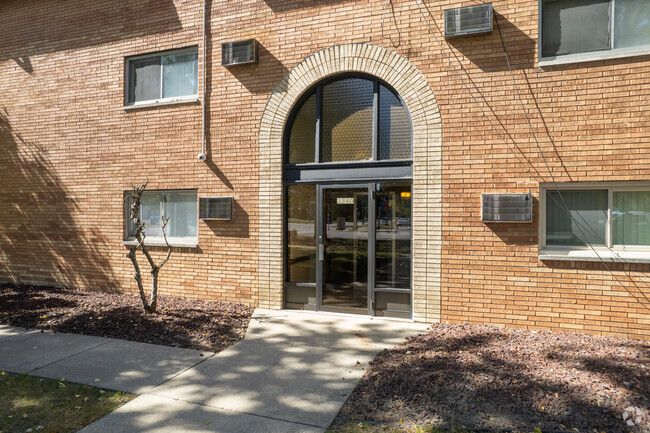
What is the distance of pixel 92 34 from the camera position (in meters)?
8.38

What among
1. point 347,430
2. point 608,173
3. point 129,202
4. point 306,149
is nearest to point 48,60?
point 129,202

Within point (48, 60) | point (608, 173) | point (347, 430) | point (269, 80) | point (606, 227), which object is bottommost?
point (347, 430)

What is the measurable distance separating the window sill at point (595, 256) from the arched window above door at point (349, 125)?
2496 millimetres

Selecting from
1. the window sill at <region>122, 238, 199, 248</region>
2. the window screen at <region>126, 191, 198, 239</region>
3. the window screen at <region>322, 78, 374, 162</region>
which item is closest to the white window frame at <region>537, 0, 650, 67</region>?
the window screen at <region>322, 78, 374, 162</region>

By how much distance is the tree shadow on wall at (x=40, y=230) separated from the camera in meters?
8.43

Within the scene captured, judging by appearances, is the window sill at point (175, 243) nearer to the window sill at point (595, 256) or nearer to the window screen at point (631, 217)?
the window sill at point (595, 256)

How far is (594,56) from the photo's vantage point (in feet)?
17.9

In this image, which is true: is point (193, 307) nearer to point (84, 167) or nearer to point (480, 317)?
point (84, 167)

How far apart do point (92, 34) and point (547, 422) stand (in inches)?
401

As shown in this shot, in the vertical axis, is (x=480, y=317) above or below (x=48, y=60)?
Answer: below

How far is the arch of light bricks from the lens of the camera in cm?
609

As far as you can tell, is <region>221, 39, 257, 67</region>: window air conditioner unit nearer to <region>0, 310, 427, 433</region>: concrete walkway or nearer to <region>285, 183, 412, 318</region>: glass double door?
<region>285, 183, 412, 318</region>: glass double door

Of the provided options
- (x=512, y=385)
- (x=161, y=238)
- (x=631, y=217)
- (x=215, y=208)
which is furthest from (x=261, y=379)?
(x=631, y=217)

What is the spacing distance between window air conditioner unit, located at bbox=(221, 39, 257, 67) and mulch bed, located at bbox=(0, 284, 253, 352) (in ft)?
14.4
